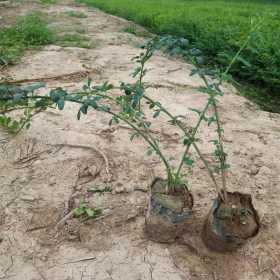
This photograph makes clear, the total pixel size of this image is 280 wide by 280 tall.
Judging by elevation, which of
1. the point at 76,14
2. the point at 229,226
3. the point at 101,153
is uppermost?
the point at 229,226

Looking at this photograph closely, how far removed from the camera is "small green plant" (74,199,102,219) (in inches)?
105

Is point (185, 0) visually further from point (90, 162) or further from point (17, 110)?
point (90, 162)

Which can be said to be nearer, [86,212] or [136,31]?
[86,212]

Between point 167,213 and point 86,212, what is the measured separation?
655mm

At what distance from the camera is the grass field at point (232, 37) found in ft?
15.6

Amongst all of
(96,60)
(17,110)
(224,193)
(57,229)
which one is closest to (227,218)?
(224,193)

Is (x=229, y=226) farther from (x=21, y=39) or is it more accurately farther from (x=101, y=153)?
(x=21, y=39)

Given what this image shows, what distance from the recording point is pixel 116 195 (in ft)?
9.39

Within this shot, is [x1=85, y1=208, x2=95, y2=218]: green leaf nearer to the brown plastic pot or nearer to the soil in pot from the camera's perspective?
the soil in pot

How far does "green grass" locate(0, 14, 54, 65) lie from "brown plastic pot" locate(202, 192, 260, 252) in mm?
4191

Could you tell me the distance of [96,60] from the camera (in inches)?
227

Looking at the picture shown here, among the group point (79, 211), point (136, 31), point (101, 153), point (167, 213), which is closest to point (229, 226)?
point (167, 213)

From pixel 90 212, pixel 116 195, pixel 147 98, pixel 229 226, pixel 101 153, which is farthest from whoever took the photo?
pixel 101 153

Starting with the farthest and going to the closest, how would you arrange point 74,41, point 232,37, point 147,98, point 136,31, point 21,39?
point 136,31 → point 74,41 → point 21,39 → point 232,37 → point 147,98
